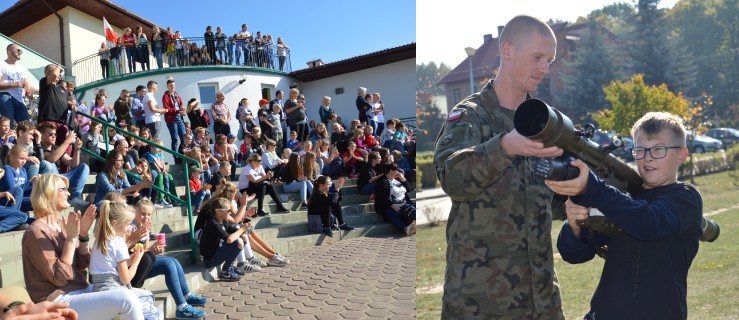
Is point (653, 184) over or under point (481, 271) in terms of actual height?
over

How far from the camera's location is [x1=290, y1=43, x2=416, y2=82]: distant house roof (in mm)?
16156

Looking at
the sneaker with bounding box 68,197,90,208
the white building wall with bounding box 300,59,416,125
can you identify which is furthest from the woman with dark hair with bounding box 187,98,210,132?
the white building wall with bounding box 300,59,416,125

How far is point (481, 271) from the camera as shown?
5.75 ft

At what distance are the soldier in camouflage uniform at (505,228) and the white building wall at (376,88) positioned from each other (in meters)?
13.2

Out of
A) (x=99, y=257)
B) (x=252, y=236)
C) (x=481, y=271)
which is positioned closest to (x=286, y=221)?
(x=252, y=236)

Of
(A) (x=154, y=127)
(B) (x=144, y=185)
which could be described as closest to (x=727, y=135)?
(A) (x=154, y=127)

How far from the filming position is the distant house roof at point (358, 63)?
1616 cm

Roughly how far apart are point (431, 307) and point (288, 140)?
7.52 meters

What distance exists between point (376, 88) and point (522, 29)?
49.7 ft

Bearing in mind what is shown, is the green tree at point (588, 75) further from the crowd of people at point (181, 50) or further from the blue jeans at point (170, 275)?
the crowd of people at point (181, 50)

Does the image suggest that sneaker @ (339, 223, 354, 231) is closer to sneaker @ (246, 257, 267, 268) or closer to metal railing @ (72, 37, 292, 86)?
sneaker @ (246, 257, 267, 268)

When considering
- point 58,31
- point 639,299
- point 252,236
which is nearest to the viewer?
point 639,299

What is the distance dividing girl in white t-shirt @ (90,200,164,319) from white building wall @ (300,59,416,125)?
11348 mm

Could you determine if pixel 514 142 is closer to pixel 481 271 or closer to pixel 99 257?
pixel 481 271
